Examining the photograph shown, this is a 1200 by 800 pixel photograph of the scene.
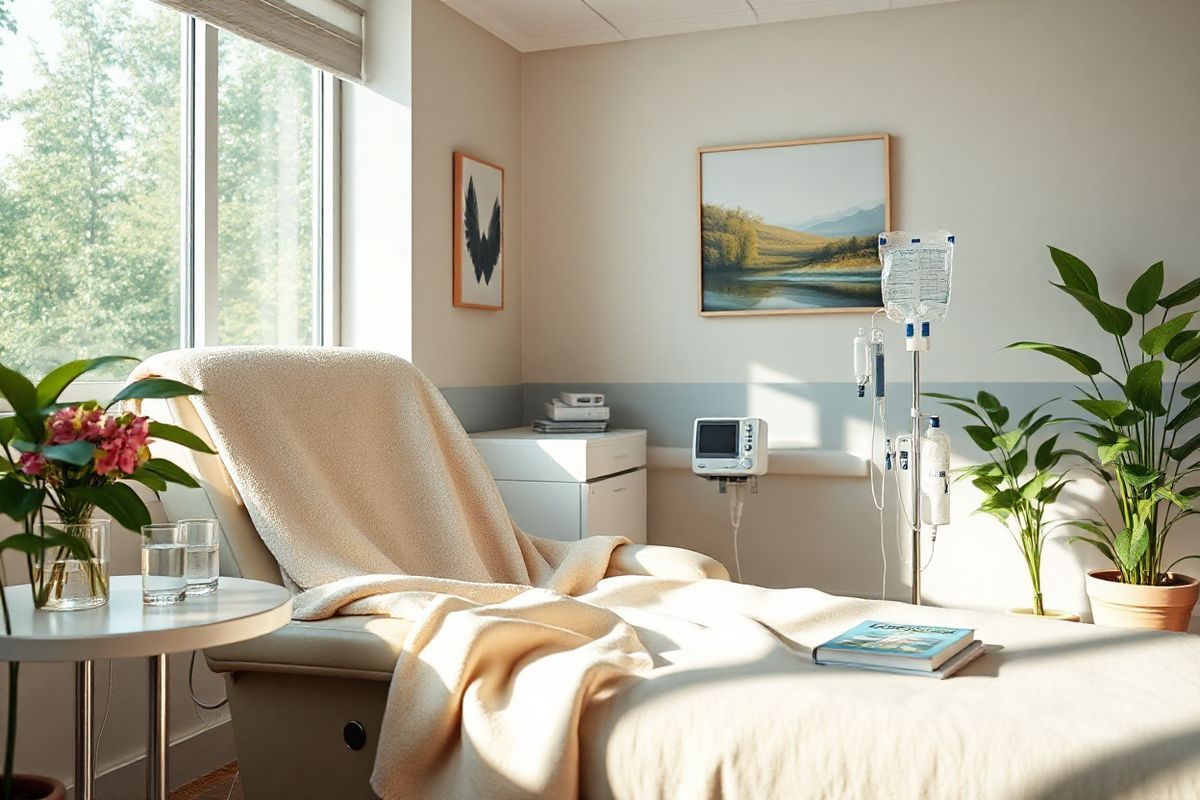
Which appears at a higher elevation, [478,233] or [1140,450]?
[478,233]

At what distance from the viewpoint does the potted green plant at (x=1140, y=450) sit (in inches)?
132

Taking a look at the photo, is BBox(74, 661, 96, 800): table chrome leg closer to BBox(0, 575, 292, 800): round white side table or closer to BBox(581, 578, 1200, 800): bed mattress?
BBox(0, 575, 292, 800): round white side table

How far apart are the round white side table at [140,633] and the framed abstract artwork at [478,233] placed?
2211 mm

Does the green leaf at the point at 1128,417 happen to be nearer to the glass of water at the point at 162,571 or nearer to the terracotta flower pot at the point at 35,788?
the glass of water at the point at 162,571

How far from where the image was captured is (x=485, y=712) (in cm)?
177

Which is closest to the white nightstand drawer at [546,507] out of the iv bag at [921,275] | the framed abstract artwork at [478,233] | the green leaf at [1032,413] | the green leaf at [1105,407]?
the framed abstract artwork at [478,233]

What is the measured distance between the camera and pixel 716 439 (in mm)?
3957

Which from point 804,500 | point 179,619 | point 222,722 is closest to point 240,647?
point 179,619

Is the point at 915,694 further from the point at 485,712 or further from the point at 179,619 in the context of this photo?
the point at 179,619

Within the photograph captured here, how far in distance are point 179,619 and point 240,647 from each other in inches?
16.4

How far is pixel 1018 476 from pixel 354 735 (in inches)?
105

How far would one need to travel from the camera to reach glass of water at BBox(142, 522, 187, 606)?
68.7 inches

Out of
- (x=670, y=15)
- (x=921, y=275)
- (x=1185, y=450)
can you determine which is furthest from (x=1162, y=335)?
(x=670, y=15)

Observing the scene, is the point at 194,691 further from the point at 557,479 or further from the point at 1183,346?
the point at 1183,346
